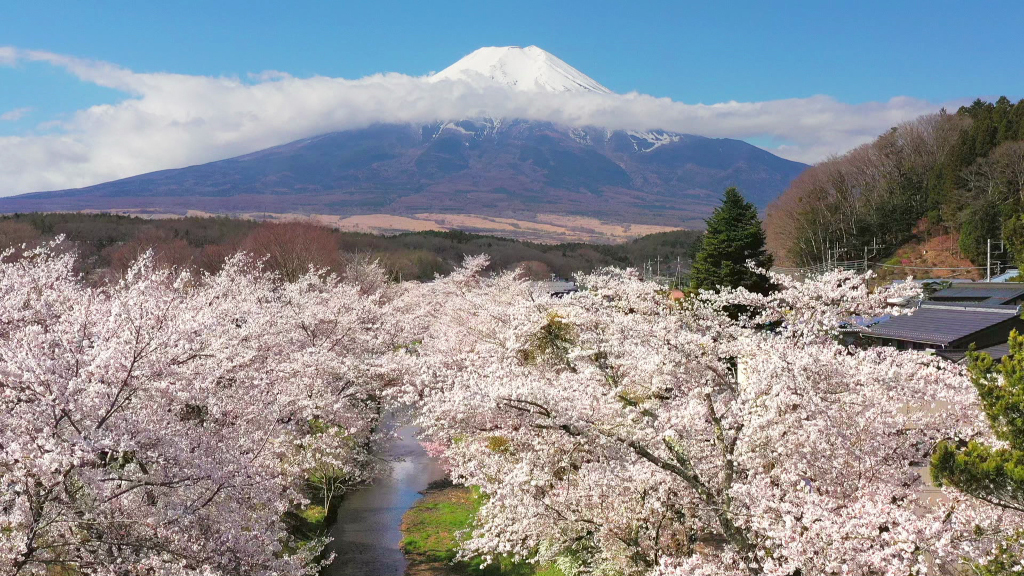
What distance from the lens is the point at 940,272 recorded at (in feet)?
142

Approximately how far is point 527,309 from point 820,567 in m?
8.97

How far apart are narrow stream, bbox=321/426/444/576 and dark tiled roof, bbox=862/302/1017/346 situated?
12328 millimetres

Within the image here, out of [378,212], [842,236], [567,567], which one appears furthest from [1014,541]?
[378,212]

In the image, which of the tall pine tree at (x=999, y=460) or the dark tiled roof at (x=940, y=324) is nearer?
the tall pine tree at (x=999, y=460)

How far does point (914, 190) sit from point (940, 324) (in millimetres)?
46951

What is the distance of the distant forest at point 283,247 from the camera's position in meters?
44.9

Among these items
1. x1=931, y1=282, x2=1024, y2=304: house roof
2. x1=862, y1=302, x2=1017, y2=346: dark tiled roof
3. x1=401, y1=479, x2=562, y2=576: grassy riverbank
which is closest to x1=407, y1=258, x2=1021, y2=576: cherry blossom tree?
x1=401, y1=479, x2=562, y2=576: grassy riverbank

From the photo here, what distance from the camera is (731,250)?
31938mm

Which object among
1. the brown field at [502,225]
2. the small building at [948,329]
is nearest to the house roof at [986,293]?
the small building at [948,329]

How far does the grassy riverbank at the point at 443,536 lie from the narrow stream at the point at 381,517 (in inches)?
12.2

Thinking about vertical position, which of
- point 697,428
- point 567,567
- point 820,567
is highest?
point 697,428

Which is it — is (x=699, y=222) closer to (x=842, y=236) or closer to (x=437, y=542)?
(x=842, y=236)

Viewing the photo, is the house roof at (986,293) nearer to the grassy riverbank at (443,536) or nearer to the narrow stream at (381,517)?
the grassy riverbank at (443,536)

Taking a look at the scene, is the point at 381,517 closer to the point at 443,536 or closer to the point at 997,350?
the point at 443,536
